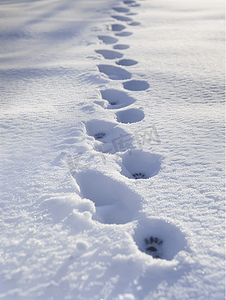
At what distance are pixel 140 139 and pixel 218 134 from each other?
44cm

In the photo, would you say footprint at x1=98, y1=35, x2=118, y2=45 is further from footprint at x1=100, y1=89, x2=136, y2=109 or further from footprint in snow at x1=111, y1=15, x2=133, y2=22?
footprint at x1=100, y1=89, x2=136, y2=109

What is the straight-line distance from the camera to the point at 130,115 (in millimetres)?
1629

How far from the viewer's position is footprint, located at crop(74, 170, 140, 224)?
0.98 meters

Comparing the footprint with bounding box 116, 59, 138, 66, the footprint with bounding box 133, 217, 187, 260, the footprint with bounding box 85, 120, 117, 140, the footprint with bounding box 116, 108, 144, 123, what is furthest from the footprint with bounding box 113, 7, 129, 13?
the footprint with bounding box 133, 217, 187, 260

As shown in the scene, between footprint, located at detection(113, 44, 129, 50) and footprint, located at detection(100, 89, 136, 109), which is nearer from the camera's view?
footprint, located at detection(100, 89, 136, 109)

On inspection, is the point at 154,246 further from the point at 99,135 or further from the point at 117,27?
the point at 117,27

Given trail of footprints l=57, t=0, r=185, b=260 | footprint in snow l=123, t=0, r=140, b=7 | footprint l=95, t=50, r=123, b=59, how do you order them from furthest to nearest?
footprint in snow l=123, t=0, r=140, b=7 < footprint l=95, t=50, r=123, b=59 < trail of footprints l=57, t=0, r=185, b=260

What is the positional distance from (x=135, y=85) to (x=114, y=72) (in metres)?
0.32

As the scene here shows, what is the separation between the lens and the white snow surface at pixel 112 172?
0.75 metres

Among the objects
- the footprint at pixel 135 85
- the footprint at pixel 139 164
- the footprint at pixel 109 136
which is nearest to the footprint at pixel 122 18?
the footprint at pixel 135 85

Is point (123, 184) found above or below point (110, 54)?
below

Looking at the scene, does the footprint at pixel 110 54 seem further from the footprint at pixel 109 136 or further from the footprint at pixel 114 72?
the footprint at pixel 109 136

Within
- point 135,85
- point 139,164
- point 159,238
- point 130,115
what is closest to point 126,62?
point 135,85

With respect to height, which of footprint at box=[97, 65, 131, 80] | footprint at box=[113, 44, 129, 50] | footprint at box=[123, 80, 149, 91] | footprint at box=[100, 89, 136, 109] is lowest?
footprint at box=[100, 89, 136, 109]
